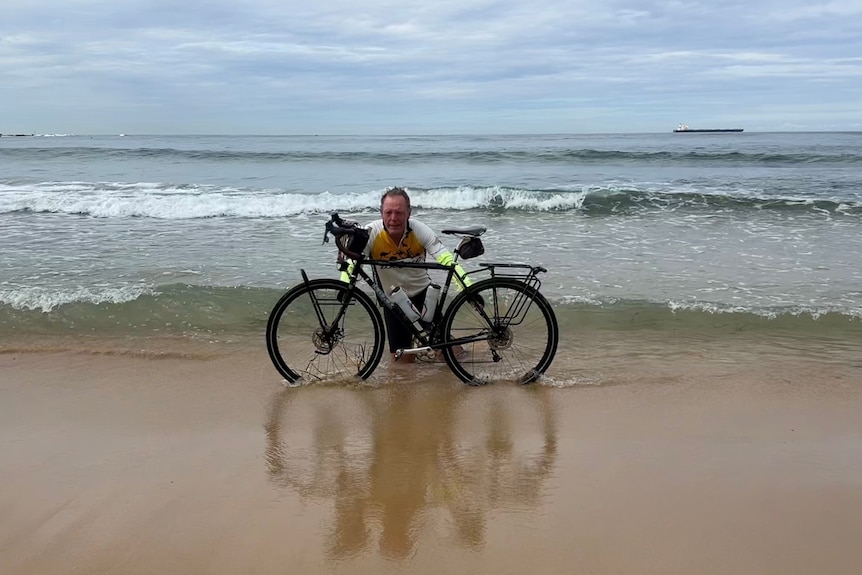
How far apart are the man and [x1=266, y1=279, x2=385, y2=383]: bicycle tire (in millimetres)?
193

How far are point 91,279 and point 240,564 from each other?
600 cm

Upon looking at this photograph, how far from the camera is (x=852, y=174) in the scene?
67.8ft

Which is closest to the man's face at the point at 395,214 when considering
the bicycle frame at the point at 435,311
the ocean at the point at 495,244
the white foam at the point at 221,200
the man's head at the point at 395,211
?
the man's head at the point at 395,211

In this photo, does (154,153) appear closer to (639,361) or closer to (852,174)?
(852,174)

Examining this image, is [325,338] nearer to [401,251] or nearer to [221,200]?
[401,251]

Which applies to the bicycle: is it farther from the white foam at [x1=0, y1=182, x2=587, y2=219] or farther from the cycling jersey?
the white foam at [x1=0, y1=182, x2=587, y2=219]

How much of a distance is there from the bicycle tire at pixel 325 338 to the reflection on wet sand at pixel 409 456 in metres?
0.25

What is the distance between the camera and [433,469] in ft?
11.0

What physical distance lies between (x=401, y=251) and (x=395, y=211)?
337 millimetres

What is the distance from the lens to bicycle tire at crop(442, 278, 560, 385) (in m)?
4.62

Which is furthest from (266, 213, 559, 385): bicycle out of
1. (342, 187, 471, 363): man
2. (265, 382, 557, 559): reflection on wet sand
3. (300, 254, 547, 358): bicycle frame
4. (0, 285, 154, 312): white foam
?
(0, 285, 154, 312): white foam

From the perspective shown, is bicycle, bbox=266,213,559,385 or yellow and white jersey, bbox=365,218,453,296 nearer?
bicycle, bbox=266,213,559,385

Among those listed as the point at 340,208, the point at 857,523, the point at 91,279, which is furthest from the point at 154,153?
the point at 857,523

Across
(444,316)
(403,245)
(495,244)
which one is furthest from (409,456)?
(495,244)
